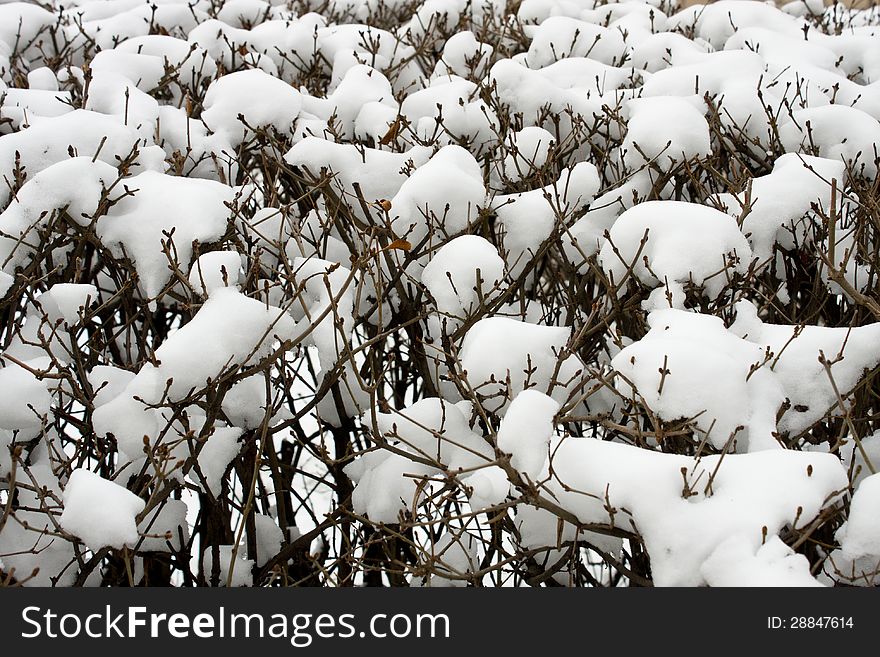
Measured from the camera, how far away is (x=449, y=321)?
2.45 metres

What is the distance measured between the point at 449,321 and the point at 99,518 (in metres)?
1.12

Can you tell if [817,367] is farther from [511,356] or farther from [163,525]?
[163,525]

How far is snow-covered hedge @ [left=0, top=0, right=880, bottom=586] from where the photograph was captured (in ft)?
6.16

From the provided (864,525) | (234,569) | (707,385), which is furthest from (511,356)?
(234,569)

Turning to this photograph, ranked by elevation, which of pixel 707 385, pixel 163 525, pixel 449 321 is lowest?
pixel 163 525

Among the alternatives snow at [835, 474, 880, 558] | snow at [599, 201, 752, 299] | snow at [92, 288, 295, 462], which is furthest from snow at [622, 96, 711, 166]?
snow at [92, 288, 295, 462]

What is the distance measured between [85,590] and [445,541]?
37.9 inches

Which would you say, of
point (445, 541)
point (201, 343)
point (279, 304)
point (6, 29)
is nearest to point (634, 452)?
point (445, 541)

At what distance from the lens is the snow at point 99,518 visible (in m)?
1.86

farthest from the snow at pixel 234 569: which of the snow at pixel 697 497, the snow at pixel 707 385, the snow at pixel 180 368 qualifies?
the snow at pixel 707 385

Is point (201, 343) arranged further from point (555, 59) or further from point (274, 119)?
point (555, 59)

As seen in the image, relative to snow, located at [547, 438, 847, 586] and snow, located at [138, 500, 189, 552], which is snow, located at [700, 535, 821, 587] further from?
snow, located at [138, 500, 189, 552]

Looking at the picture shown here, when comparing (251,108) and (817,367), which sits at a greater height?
(251,108)

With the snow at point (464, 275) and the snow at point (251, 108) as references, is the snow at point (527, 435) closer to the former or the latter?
the snow at point (464, 275)
